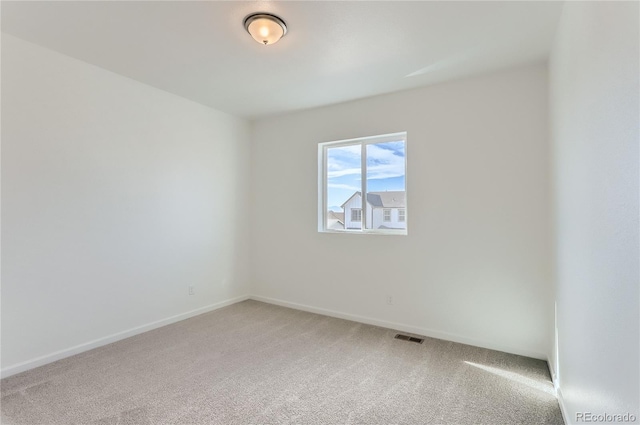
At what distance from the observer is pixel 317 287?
398cm

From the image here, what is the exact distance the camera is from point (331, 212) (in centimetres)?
406

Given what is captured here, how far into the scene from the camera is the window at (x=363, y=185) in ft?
11.5

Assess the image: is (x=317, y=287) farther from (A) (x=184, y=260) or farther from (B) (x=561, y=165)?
(B) (x=561, y=165)

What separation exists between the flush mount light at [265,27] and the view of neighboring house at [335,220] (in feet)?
7.38

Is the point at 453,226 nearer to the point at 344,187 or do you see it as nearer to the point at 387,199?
the point at 387,199

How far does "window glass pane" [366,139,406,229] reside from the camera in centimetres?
350

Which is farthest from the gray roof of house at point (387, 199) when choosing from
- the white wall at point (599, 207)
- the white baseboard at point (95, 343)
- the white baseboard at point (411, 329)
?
the white baseboard at point (95, 343)

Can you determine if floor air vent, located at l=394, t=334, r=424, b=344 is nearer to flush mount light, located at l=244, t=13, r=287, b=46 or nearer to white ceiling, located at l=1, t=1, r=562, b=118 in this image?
white ceiling, located at l=1, t=1, r=562, b=118

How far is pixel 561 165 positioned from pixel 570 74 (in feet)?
1.94

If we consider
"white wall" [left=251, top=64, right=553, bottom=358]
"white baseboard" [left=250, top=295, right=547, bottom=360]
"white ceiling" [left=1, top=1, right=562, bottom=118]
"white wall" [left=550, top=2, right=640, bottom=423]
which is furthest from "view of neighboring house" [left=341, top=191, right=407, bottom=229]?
"white wall" [left=550, top=2, right=640, bottom=423]

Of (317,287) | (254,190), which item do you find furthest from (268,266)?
(254,190)

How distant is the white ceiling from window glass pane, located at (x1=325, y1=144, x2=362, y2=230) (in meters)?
0.89

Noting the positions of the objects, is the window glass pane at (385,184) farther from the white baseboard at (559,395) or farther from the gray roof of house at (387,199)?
the white baseboard at (559,395)

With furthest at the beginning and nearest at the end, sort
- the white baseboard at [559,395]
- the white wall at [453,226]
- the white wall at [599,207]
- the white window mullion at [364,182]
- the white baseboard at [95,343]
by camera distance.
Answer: the white window mullion at [364,182]
the white wall at [453,226]
the white baseboard at [95,343]
the white baseboard at [559,395]
the white wall at [599,207]
